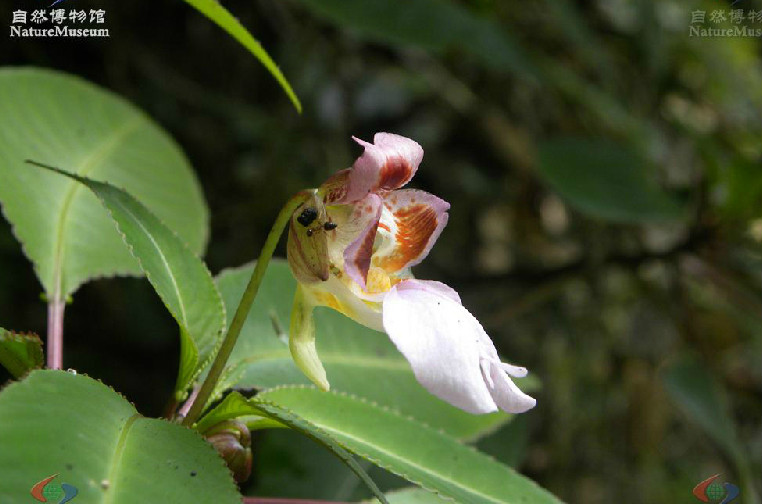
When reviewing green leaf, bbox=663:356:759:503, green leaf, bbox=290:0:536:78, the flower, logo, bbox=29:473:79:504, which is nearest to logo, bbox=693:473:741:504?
the flower

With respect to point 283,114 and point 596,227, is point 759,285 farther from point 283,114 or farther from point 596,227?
point 283,114

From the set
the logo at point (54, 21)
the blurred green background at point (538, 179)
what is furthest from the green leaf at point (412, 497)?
the logo at point (54, 21)

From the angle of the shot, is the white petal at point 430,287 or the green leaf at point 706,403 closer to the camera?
the white petal at point 430,287

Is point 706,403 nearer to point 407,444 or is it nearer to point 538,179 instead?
point 538,179

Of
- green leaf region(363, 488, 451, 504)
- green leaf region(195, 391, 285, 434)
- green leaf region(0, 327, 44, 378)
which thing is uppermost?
green leaf region(0, 327, 44, 378)

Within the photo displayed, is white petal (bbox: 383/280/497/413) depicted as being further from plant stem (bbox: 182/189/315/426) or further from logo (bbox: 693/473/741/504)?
logo (bbox: 693/473/741/504)

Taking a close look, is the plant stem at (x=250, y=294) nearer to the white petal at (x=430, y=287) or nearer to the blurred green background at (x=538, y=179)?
the white petal at (x=430, y=287)

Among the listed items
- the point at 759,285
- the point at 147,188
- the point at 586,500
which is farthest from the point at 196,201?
the point at 586,500

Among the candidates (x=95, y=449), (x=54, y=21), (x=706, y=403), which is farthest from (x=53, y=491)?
(x=706, y=403)
